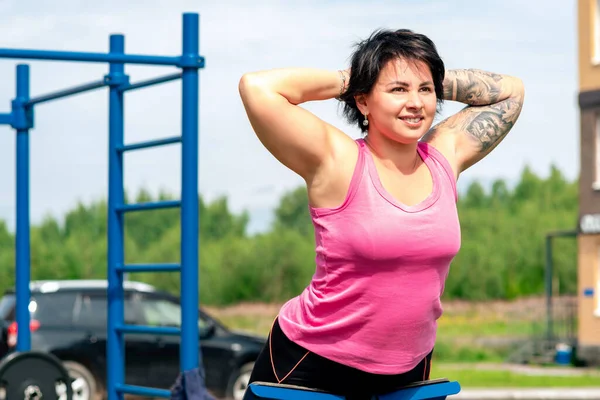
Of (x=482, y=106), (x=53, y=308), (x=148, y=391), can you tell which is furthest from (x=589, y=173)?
(x=482, y=106)

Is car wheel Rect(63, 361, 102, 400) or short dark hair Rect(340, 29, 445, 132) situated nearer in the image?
short dark hair Rect(340, 29, 445, 132)

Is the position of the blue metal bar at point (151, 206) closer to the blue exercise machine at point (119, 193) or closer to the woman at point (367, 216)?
the blue exercise machine at point (119, 193)

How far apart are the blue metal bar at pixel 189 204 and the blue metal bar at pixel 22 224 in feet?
5.09

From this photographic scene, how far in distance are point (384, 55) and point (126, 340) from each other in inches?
380

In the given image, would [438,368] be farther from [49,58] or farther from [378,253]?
[378,253]

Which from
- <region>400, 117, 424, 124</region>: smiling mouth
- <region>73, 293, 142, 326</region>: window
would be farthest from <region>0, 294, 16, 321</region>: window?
<region>400, 117, 424, 124</region>: smiling mouth

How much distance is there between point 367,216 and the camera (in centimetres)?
293

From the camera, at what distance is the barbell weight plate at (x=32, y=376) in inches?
258

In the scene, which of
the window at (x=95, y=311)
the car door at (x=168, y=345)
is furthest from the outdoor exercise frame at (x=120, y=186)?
the window at (x=95, y=311)

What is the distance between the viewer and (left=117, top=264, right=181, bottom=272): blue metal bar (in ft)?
20.2

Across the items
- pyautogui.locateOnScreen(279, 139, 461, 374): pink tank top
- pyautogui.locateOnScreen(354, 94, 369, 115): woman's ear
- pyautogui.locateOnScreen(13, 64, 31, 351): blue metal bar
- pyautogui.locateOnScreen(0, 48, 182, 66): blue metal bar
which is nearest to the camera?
pyautogui.locateOnScreen(279, 139, 461, 374): pink tank top

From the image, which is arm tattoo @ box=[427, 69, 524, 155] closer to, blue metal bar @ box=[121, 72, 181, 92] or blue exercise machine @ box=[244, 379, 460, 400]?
blue exercise machine @ box=[244, 379, 460, 400]

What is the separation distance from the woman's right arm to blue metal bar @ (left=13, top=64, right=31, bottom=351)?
446 centimetres

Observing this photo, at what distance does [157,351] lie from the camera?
12.5 metres
